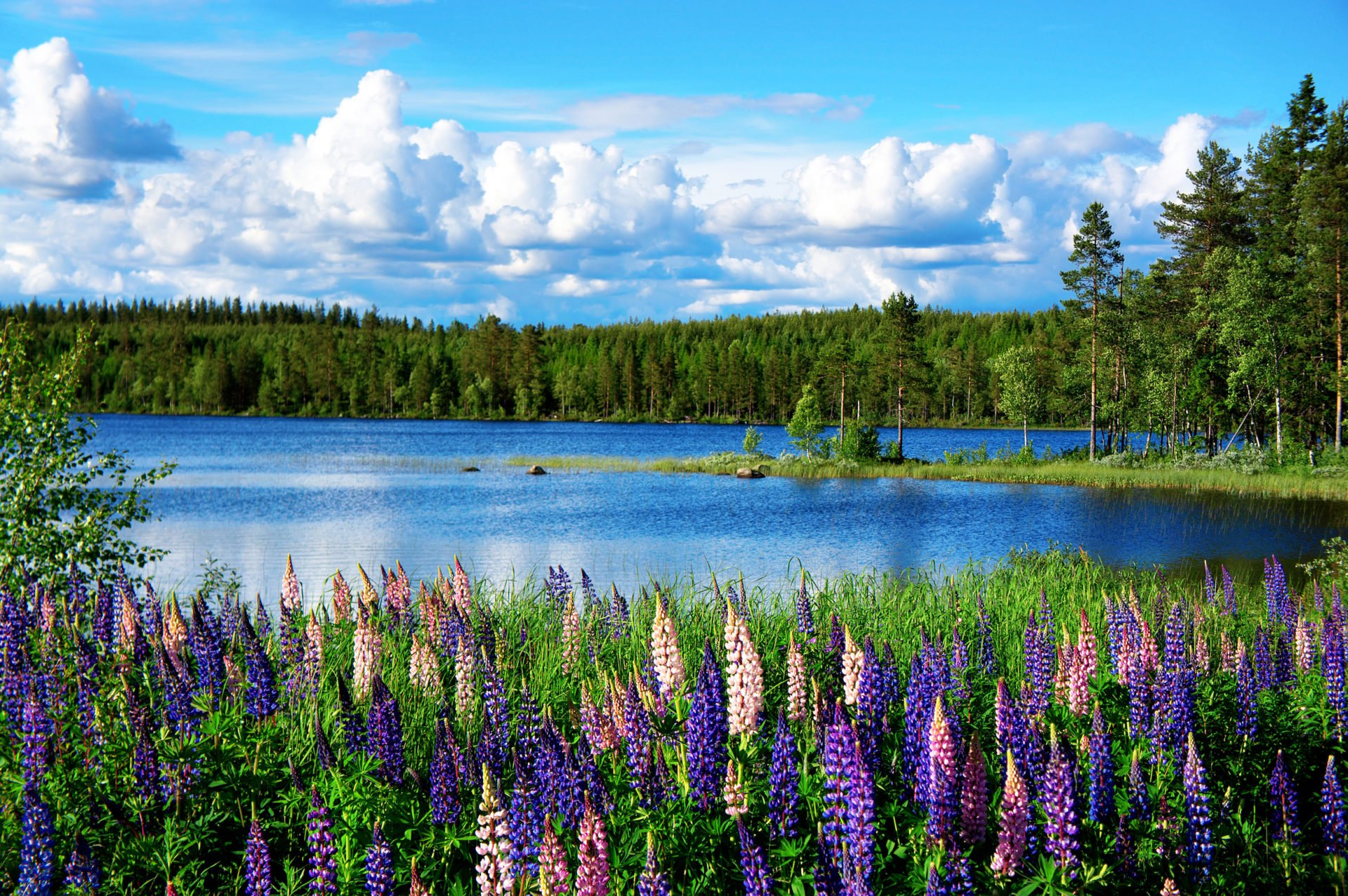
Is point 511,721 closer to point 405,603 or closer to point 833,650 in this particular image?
point 833,650

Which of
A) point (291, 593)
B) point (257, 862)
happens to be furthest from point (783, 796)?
point (291, 593)

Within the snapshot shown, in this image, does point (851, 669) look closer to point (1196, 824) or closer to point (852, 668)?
point (852, 668)

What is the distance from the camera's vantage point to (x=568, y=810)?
4594mm

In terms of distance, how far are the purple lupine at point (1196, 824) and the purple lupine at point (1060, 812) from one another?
0.75 m

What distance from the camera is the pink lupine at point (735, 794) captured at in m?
4.59

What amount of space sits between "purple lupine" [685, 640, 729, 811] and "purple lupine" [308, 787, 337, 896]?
5.62 ft

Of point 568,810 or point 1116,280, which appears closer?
point 568,810

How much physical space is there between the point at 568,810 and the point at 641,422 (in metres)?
151

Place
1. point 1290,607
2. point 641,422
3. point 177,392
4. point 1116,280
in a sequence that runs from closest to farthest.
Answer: point 1290,607 → point 1116,280 → point 641,422 → point 177,392

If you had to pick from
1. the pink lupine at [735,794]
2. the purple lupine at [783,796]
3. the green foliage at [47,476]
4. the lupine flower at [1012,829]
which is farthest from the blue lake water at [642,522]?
the lupine flower at [1012,829]

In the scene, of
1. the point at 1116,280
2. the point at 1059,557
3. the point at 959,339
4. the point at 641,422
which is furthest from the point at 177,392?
the point at 1059,557

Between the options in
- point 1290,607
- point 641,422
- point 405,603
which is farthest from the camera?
point 641,422

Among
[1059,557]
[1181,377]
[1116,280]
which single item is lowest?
[1059,557]

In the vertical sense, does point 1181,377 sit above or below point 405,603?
above
